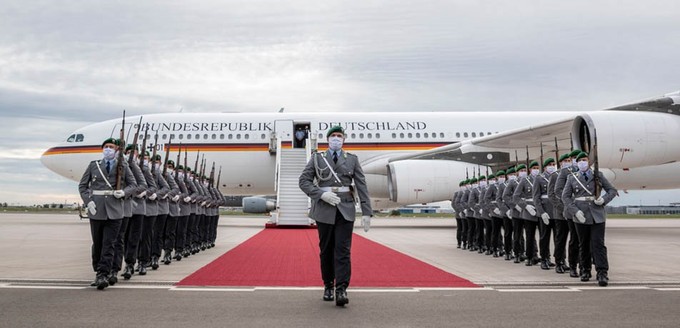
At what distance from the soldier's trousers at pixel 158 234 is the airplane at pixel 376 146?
999 cm

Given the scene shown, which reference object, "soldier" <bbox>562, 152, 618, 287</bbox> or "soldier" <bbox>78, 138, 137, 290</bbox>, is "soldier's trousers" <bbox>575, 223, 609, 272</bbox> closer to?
"soldier" <bbox>562, 152, 618, 287</bbox>

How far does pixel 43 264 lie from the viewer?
8.60 meters

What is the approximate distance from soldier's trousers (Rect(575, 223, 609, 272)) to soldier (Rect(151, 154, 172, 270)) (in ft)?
17.3

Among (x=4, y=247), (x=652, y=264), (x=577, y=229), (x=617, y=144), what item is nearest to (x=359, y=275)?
(x=577, y=229)

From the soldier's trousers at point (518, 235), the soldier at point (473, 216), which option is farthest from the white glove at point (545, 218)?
the soldier at point (473, 216)

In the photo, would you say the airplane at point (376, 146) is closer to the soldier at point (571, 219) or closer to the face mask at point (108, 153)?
the soldier at point (571, 219)

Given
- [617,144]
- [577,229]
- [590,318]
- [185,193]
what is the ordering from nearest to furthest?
[590,318] → [577,229] → [185,193] → [617,144]

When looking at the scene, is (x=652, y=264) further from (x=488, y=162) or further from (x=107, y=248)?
(x=488, y=162)

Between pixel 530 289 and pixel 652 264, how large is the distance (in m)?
3.46

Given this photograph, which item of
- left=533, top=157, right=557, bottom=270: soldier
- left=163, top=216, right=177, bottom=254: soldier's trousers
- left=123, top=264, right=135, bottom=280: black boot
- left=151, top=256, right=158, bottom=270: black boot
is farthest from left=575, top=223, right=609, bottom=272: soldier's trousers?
left=163, top=216, right=177, bottom=254: soldier's trousers

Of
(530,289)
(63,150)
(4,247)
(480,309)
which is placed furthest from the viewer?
(63,150)

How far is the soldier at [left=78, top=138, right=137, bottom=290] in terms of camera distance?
6727 mm

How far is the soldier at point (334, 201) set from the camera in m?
5.79

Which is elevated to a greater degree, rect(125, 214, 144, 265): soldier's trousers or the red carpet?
rect(125, 214, 144, 265): soldier's trousers
